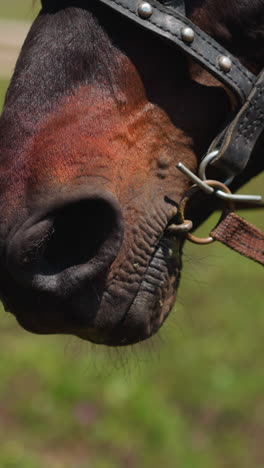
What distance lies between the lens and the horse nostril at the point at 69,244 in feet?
6.85

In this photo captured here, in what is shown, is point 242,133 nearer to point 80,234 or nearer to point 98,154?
point 98,154

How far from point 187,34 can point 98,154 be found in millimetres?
363

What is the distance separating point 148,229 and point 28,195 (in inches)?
12.6

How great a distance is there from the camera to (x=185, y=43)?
7.25ft

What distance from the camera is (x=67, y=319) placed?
222 centimetres

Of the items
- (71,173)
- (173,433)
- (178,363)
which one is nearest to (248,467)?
(173,433)

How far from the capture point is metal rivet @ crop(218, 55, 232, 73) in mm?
2240

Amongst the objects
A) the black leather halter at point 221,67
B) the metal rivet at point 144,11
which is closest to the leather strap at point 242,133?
the black leather halter at point 221,67

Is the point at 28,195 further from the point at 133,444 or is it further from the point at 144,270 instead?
the point at 133,444

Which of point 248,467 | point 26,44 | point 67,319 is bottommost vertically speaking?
point 248,467

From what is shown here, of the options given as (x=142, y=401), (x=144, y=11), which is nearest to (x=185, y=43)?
(x=144, y=11)

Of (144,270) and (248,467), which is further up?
(144,270)

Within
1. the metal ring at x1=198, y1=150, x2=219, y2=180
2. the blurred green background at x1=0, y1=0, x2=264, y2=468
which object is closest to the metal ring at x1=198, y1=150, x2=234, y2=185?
the metal ring at x1=198, y1=150, x2=219, y2=180

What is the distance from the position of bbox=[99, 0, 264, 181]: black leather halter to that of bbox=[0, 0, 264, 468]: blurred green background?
1.70 metres
